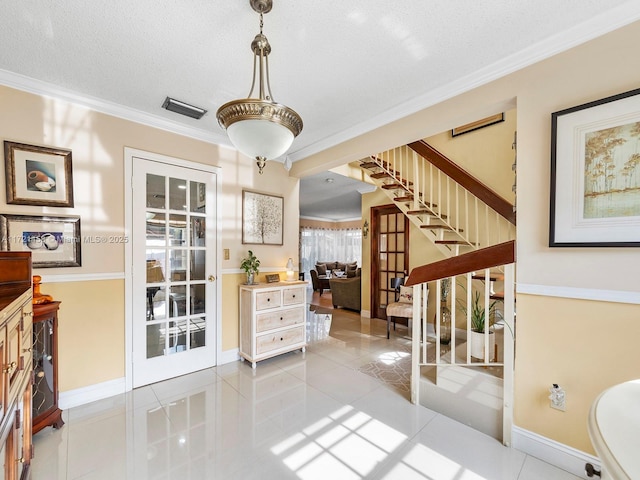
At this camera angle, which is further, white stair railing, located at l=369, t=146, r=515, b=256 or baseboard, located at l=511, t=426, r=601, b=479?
white stair railing, located at l=369, t=146, r=515, b=256

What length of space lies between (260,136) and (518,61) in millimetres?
1735

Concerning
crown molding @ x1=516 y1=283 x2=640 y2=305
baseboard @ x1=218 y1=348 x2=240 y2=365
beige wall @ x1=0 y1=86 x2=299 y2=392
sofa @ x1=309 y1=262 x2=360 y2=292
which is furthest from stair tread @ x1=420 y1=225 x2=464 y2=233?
sofa @ x1=309 y1=262 x2=360 y2=292

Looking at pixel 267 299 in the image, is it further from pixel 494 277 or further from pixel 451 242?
pixel 494 277

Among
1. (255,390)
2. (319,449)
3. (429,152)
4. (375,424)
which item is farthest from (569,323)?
(429,152)

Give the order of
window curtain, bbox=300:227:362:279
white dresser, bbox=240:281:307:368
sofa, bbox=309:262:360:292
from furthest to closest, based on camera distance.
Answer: window curtain, bbox=300:227:362:279, sofa, bbox=309:262:360:292, white dresser, bbox=240:281:307:368

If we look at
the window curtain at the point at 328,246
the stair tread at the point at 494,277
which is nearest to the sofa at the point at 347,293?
the stair tread at the point at 494,277

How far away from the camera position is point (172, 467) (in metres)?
1.61

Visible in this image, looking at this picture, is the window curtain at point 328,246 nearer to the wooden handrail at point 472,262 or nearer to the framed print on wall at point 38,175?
the framed print on wall at point 38,175

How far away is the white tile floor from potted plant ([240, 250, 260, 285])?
1.05 m

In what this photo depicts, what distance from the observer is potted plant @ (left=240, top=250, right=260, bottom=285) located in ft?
10.4

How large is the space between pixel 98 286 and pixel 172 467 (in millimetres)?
1568

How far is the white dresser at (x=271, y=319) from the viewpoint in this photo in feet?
9.71

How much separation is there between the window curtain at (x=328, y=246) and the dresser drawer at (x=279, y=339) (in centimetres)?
677

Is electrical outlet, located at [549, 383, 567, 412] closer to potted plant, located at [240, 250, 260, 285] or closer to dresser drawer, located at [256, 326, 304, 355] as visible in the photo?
dresser drawer, located at [256, 326, 304, 355]
